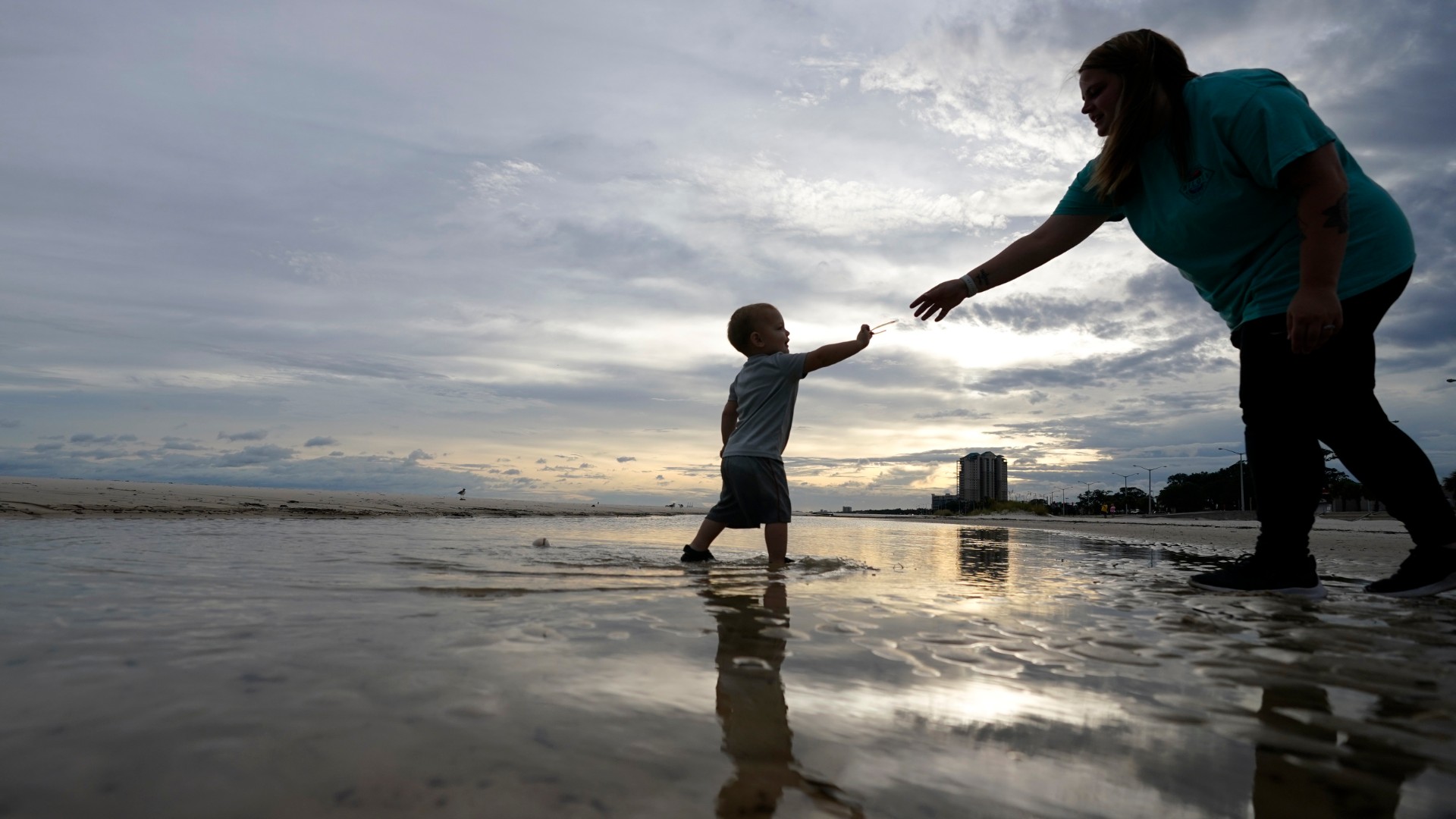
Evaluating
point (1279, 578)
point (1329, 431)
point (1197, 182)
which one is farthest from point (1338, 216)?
point (1279, 578)

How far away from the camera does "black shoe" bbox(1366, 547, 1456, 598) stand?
9.01 feet

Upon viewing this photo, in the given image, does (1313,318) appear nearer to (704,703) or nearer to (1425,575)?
(1425,575)

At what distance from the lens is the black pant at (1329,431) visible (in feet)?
8.95

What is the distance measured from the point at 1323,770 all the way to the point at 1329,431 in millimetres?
2288

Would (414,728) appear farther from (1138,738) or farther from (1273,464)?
(1273,464)

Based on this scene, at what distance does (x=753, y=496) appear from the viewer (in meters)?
4.89

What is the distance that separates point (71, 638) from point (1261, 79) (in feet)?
13.6

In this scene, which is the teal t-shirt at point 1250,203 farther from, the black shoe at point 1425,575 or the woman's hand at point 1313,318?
the black shoe at point 1425,575

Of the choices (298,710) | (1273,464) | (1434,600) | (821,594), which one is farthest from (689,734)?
(1434,600)

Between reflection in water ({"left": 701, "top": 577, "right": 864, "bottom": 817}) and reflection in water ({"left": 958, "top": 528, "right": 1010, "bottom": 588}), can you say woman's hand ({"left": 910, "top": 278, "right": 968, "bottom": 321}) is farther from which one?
reflection in water ({"left": 701, "top": 577, "right": 864, "bottom": 817})

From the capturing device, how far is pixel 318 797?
0.92 meters

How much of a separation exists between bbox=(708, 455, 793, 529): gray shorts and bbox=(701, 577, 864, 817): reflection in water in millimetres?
2521

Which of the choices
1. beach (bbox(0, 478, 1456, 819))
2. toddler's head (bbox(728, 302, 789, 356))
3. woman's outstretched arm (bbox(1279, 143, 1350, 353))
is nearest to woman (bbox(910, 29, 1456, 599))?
woman's outstretched arm (bbox(1279, 143, 1350, 353))

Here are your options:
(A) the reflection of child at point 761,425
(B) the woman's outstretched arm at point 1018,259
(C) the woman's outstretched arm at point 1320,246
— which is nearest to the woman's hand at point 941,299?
(B) the woman's outstretched arm at point 1018,259
